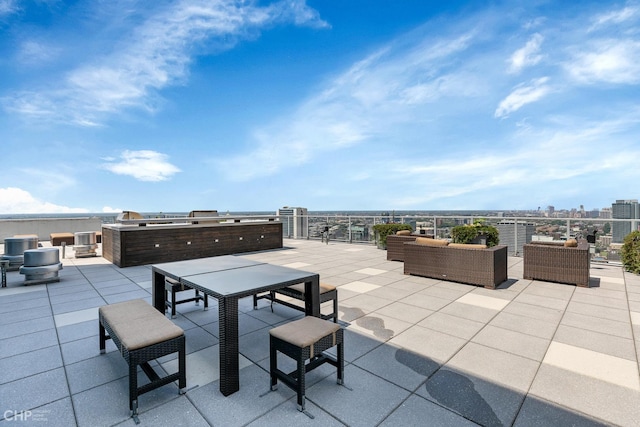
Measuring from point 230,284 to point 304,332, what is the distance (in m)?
0.72

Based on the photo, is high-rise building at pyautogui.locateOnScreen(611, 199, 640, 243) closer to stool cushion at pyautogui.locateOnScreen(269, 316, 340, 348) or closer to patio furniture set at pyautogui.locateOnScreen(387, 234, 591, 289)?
patio furniture set at pyautogui.locateOnScreen(387, 234, 591, 289)

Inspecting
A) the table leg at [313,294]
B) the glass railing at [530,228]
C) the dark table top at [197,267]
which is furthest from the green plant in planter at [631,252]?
the dark table top at [197,267]

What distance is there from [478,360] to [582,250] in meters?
3.72

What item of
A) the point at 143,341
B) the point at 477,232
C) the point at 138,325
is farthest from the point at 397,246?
the point at 143,341

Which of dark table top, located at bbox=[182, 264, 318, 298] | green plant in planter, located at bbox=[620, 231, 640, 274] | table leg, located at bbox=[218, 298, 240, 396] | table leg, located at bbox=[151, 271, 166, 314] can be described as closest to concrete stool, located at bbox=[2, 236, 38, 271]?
table leg, located at bbox=[151, 271, 166, 314]

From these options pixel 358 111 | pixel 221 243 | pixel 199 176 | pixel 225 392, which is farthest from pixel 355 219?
pixel 199 176

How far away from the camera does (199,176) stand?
1725 cm

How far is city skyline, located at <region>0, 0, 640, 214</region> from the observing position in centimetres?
690

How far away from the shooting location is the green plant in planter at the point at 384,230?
325 inches

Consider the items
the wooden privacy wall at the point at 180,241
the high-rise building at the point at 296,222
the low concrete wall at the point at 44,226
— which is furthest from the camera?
the high-rise building at the point at 296,222

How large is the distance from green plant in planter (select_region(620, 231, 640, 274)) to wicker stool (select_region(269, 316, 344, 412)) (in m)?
6.61

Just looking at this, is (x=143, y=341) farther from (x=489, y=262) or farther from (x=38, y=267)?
(x=38, y=267)

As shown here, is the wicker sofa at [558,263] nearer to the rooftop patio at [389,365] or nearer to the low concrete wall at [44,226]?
the rooftop patio at [389,365]

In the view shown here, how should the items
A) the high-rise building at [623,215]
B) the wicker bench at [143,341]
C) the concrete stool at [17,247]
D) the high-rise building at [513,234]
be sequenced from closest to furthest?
the wicker bench at [143,341] → the concrete stool at [17,247] → the high-rise building at [623,215] → the high-rise building at [513,234]
